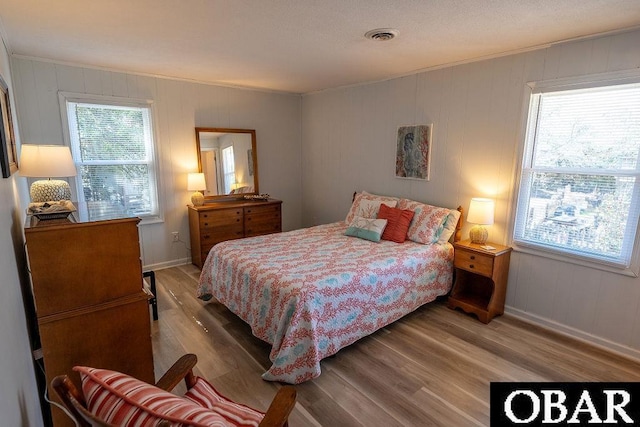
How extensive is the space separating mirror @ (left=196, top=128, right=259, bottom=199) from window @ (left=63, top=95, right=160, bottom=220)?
2.11 ft

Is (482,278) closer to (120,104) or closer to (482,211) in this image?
(482,211)

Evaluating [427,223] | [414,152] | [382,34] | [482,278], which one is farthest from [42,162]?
[482,278]

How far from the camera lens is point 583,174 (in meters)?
2.65

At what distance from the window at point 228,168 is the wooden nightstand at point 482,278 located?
10.0 ft

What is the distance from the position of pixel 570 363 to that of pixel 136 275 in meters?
2.94

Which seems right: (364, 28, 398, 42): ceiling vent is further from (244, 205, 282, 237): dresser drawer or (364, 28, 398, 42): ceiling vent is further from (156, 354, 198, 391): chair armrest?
(244, 205, 282, 237): dresser drawer

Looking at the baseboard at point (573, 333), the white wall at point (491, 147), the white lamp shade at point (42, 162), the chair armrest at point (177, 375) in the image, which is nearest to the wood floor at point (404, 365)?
Answer: the baseboard at point (573, 333)

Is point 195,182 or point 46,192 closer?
point 46,192

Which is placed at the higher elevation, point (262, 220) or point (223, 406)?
point (262, 220)

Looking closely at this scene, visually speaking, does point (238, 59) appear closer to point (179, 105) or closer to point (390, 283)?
point (179, 105)

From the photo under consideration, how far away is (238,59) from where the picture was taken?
3.24 m

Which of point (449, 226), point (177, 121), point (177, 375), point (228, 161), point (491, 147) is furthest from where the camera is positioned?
point (228, 161)

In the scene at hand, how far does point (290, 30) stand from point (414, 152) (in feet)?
6.55

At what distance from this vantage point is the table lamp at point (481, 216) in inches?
119
